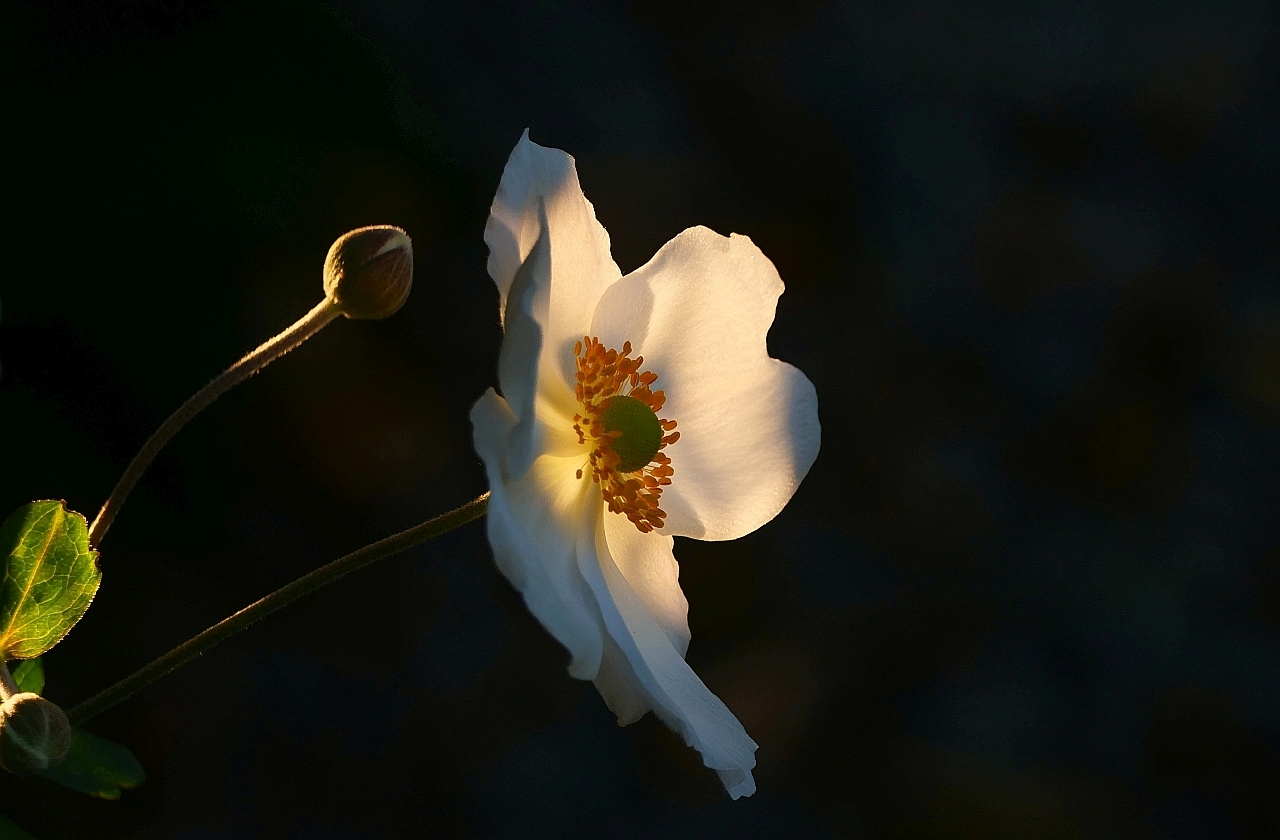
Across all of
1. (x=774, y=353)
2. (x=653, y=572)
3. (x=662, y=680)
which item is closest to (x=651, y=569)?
(x=653, y=572)

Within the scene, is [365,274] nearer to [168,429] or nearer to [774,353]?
[168,429]

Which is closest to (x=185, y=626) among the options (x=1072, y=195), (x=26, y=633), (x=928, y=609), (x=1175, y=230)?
(x=928, y=609)

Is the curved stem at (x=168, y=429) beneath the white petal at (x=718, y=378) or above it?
above

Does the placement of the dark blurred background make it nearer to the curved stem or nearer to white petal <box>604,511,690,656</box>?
white petal <box>604,511,690,656</box>

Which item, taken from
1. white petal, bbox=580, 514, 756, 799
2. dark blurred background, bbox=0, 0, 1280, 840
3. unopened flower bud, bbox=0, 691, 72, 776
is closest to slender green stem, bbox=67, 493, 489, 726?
unopened flower bud, bbox=0, 691, 72, 776

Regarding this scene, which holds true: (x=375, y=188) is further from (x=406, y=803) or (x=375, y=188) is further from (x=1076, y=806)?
(x=1076, y=806)

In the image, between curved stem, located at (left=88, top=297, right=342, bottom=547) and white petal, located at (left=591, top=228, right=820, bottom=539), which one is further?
white petal, located at (left=591, top=228, right=820, bottom=539)

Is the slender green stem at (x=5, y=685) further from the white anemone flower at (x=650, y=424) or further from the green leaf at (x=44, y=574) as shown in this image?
the white anemone flower at (x=650, y=424)

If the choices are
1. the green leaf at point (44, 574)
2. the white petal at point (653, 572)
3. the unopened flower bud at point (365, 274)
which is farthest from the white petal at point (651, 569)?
the green leaf at point (44, 574)
